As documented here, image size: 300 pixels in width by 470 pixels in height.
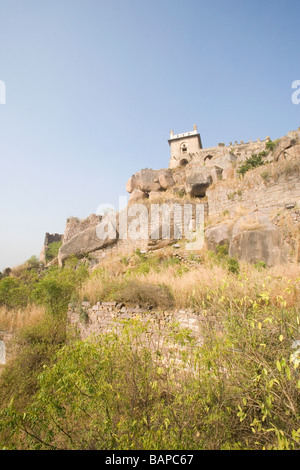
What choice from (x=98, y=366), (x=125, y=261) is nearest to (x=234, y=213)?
(x=125, y=261)

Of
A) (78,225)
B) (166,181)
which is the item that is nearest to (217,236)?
(166,181)

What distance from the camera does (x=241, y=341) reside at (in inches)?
107

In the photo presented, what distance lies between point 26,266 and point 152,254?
9622 mm

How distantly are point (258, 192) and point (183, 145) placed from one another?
2616 centimetres

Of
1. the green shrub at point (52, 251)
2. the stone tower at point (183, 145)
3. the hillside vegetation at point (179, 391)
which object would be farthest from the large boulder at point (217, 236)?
the stone tower at point (183, 145)

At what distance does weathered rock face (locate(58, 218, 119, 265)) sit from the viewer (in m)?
13.7

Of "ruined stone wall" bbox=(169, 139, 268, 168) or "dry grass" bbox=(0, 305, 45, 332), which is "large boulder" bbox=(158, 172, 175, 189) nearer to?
"ruined stone wall" bbox=(169, 139, 268, 168)

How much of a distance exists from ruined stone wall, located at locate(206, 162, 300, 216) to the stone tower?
21185 millimetres

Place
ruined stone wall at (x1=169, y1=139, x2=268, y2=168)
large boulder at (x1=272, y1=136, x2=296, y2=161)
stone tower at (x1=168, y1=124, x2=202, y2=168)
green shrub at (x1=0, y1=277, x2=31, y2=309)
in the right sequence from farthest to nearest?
1. stone tower at (x1=168, y1=124, x2=202, y2=168)
2. ruined stone wall at (x1=169, y1=139, x2=268, y2=168)
3. large boulder at (x1=272, y1=136, x2=296, y2=161)
4. green shrub at (x1=0, y1=277, x2=31, y2=309)

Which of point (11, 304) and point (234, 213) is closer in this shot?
point (11, 304)

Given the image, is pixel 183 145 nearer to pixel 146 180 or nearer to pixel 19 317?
pixel 146 180

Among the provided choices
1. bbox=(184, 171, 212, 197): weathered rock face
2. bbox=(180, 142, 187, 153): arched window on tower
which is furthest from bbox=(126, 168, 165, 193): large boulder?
bbox=(180, 142, 187, 153): arched window on tower

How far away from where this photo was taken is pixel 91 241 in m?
14.0
